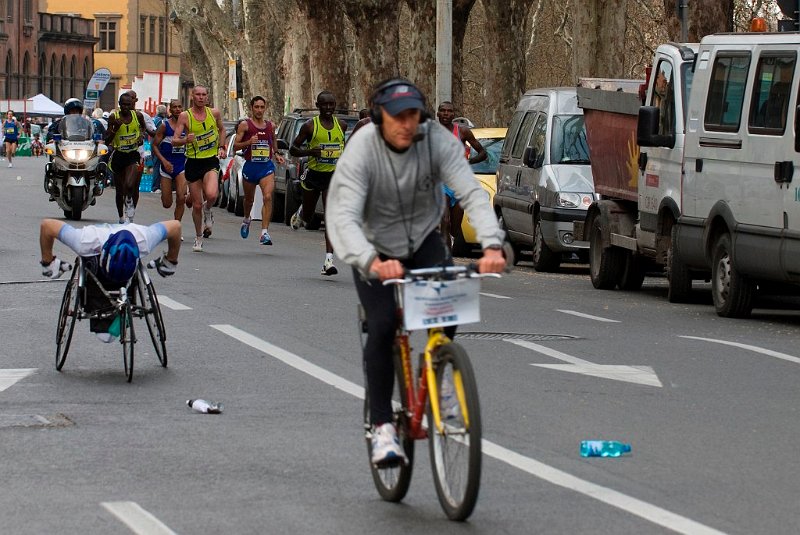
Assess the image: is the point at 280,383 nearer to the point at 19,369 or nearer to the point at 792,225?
the point at 19,369

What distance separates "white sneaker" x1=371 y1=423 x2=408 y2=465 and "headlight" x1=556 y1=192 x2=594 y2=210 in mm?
14190

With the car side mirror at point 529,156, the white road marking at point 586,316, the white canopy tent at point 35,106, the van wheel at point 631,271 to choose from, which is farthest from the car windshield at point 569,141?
the white canopy tent at point 35,106

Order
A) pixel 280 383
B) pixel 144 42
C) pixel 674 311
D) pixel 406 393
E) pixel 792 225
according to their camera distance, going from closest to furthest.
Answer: pixel 406 393, pixel 280 383, pixel 792 225, pixel 674 311, pixel 144 42

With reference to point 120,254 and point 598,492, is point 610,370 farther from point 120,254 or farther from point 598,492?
point 598,492

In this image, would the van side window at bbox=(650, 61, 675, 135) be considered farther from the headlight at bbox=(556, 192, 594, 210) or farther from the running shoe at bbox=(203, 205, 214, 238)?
the running shoe at bbox=(203, 205, 214, 238)

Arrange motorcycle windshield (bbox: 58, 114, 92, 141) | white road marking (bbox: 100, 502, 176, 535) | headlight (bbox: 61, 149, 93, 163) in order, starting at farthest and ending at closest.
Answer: motorcycle windshield (bbox: 58, 114, 92, 141) → headlight (bbox: 61, 149, 93, 163) → white road marking (bbox: 100, 502, 176, 535)

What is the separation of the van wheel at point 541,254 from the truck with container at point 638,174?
1282 millimetres

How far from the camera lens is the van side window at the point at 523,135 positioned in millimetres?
22562

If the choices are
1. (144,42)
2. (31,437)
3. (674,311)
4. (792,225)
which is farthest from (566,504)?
(144,42)

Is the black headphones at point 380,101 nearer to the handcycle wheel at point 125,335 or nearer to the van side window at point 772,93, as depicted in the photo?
the handcycle wheel at point 125,335

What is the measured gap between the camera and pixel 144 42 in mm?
156500

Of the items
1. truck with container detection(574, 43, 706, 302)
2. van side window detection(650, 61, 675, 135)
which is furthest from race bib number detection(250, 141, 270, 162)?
van side window detection(650, 61, 675, 135)

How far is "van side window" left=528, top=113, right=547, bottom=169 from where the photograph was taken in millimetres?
21875

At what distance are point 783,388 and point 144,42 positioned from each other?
14834 cm
